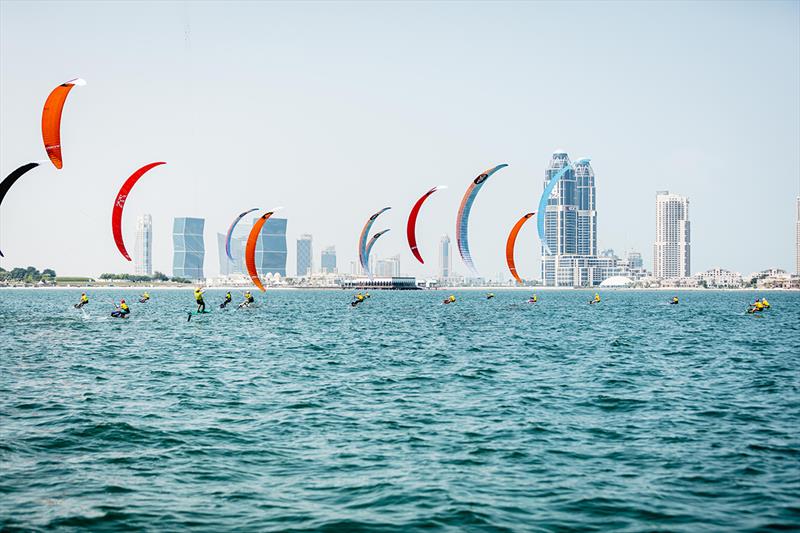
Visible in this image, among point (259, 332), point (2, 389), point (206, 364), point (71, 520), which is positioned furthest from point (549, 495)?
point (259, 332)

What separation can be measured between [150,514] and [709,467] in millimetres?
10372

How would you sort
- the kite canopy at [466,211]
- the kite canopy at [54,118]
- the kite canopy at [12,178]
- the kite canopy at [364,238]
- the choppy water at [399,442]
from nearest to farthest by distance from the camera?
the choppy water at [399,442] → the kite canopy at [54,118] → the kite canopy at [12,178] → the kite canopy at [466,211] → the kite canopy at [364,238]

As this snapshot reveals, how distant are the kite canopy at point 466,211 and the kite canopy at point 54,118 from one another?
41.4 metres

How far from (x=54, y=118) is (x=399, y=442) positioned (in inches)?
1098

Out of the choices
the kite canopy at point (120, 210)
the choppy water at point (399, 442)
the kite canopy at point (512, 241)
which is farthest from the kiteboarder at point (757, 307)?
the kite canopy at point (120, 210)

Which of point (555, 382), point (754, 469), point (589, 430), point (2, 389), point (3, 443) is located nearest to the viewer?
point (754, 469)

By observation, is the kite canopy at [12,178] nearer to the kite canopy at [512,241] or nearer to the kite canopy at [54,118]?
the kite canopy at [54,118]

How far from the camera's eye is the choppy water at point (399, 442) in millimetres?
12555

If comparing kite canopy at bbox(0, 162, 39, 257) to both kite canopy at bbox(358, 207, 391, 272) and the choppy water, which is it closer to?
the choppy water

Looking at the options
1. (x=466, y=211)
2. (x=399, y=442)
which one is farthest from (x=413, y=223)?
(x=399, y=442)

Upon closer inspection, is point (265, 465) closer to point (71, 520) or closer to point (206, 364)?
point (71, 520)

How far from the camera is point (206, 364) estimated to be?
108ft

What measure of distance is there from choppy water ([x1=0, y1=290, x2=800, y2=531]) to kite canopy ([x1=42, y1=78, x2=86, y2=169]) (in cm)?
966

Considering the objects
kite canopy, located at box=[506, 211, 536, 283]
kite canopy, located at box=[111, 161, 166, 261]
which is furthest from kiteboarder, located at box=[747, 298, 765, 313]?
kite canopy, located at box=[111, 161, 166, 261]
